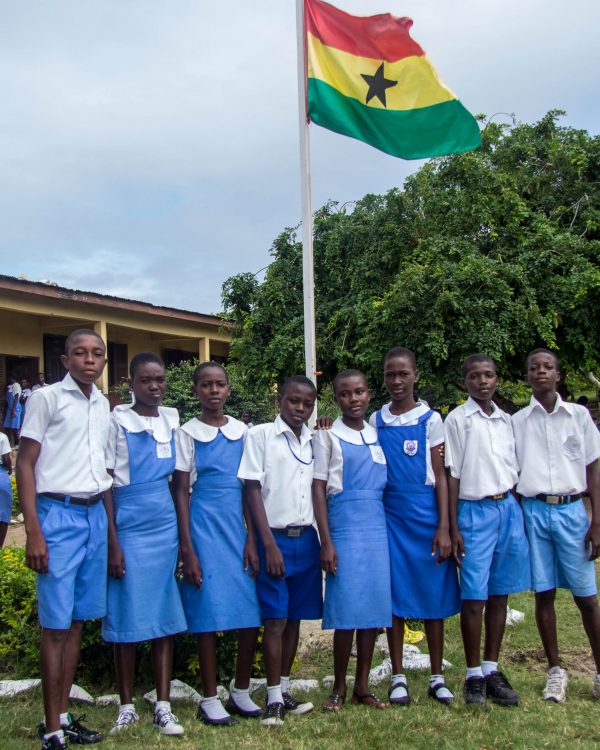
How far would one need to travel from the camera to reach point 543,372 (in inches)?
148

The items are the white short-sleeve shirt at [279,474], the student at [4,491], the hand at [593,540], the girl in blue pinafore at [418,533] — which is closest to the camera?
the white short-sleeve shirt at [279,474]

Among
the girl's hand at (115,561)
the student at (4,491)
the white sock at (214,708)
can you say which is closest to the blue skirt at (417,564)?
the white sock at (214,708)

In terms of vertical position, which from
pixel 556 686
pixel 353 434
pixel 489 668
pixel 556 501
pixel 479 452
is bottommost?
pixel 556 686

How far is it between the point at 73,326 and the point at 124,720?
42.2 feet

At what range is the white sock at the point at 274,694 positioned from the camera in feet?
10.8

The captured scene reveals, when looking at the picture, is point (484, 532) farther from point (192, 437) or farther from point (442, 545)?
point (192, 437)

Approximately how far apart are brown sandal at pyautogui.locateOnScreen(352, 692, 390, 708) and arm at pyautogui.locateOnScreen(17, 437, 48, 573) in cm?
156

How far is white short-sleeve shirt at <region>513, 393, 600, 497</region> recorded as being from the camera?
3.67 m

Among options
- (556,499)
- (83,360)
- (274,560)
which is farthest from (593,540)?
(83,360)

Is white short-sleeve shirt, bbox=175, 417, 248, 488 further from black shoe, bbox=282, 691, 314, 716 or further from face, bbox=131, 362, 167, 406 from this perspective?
black shoe, bbox=282, 691, 314, 716

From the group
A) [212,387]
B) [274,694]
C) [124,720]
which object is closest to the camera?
[124,720]

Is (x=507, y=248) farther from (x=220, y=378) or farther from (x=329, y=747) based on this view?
(x=329, y=747)

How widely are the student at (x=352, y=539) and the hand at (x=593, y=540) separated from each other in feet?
3.41

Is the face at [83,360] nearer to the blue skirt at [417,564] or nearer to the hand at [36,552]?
the hand at [36,552]
